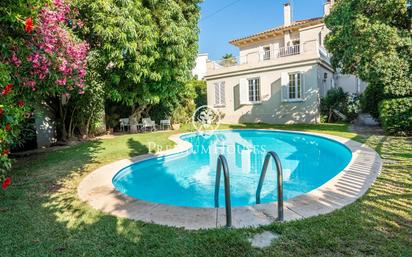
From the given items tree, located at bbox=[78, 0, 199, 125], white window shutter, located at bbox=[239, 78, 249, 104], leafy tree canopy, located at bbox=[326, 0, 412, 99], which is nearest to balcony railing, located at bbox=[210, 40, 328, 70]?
white window shutter, located at bbox=[239, 78, 249, 104]

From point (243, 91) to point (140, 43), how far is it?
11.9 meters

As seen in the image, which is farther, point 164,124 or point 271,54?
point 271,54

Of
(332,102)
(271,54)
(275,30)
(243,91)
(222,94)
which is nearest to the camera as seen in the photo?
(332,102)

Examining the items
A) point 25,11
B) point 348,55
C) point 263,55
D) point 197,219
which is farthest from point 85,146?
point 263,55

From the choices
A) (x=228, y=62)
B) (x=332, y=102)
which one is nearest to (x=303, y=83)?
(x=332, y=102)

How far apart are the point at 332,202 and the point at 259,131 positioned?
12.2 meters

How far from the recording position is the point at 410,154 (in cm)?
759

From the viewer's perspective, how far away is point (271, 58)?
19.8m

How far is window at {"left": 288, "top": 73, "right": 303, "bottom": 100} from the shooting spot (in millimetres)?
18500

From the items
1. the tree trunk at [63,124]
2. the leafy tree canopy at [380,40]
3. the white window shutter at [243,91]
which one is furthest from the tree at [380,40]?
the tree trunk at [63,124]

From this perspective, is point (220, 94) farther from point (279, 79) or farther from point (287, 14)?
point (287, 14)

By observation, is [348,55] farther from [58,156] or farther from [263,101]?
[58,156]

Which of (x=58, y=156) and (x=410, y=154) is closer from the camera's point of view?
(x=410, y=154)

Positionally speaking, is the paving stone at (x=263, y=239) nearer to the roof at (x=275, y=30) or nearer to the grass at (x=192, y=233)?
the grass at (x=192, y=233)
